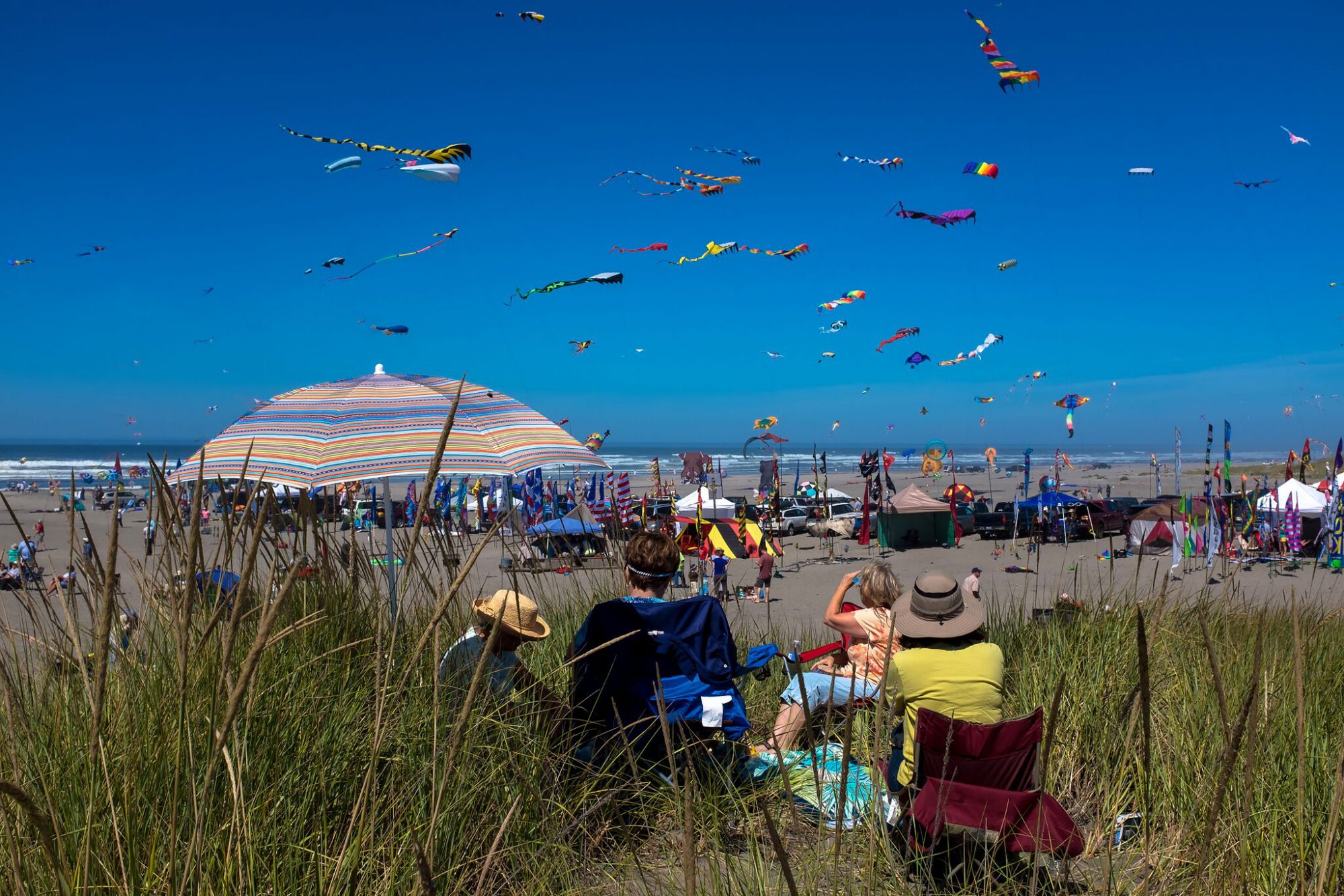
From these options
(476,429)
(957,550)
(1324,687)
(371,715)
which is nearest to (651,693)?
(371,715)

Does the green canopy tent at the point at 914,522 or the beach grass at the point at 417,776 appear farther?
the green canopy tent at the point at 914,522

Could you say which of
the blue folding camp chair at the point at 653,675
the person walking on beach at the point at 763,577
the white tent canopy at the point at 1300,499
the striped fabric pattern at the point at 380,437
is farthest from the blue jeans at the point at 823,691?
the white tent canopy at the point at 1300,499

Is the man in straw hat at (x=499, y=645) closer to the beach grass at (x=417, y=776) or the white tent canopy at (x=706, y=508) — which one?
→ the beach grass at (x=417, y=776)

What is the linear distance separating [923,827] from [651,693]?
1003mm

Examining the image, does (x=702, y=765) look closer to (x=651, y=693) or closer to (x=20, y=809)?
(x=651, y=693)

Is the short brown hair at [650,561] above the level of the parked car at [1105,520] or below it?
above

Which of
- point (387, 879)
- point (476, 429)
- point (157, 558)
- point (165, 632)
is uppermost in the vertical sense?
point (476, 429)

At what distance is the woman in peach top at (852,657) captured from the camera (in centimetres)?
347

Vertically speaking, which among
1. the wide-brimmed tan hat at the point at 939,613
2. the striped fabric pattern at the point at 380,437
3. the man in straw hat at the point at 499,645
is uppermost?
the striped fabric pattern at the point at 380,437

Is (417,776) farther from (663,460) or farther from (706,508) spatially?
(663,460)

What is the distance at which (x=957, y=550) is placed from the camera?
25656 mm

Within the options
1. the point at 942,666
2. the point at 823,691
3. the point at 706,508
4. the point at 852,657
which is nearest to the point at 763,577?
the point at 706,508

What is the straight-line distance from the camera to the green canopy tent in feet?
86.2

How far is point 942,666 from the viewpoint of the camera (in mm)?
2797
